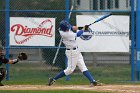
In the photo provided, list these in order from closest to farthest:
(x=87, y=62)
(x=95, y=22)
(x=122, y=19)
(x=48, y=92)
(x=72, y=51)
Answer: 1. (x=48, y=92)
2. (x=72, y=51)
3. (x=95, y=22)
4. (x=122, y=19)
5. (x=87, y=62)

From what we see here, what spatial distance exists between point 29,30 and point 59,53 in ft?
4.39

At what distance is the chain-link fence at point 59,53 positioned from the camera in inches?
665

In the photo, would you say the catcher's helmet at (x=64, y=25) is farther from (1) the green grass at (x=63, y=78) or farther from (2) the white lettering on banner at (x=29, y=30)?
(2) the white lettering on banner at (x=29, y=30)

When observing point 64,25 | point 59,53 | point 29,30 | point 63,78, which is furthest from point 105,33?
point 64,25

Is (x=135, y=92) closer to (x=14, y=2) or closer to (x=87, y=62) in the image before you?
(x=87, y=62)

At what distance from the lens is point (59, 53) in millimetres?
17188

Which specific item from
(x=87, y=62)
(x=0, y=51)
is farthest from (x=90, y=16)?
(x=0, y=51)

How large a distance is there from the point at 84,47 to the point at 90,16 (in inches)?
40.6

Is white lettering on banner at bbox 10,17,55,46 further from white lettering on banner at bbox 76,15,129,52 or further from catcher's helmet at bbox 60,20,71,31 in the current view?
catcher's helmet at bbox 60,20,71,31

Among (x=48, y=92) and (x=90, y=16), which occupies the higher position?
(x=90, y=16)

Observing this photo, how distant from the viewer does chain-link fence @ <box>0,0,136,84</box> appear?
1689 cm

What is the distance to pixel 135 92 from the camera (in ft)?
41.7

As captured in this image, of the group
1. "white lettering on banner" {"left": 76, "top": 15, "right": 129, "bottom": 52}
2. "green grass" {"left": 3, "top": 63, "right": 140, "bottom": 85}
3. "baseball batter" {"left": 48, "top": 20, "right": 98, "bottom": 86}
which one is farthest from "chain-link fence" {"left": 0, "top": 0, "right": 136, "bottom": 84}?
"baseball batter" {"left": 48, "top": 20, "right": 98, "bottom": 86}

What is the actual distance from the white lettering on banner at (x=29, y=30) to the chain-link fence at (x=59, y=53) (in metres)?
0.30
